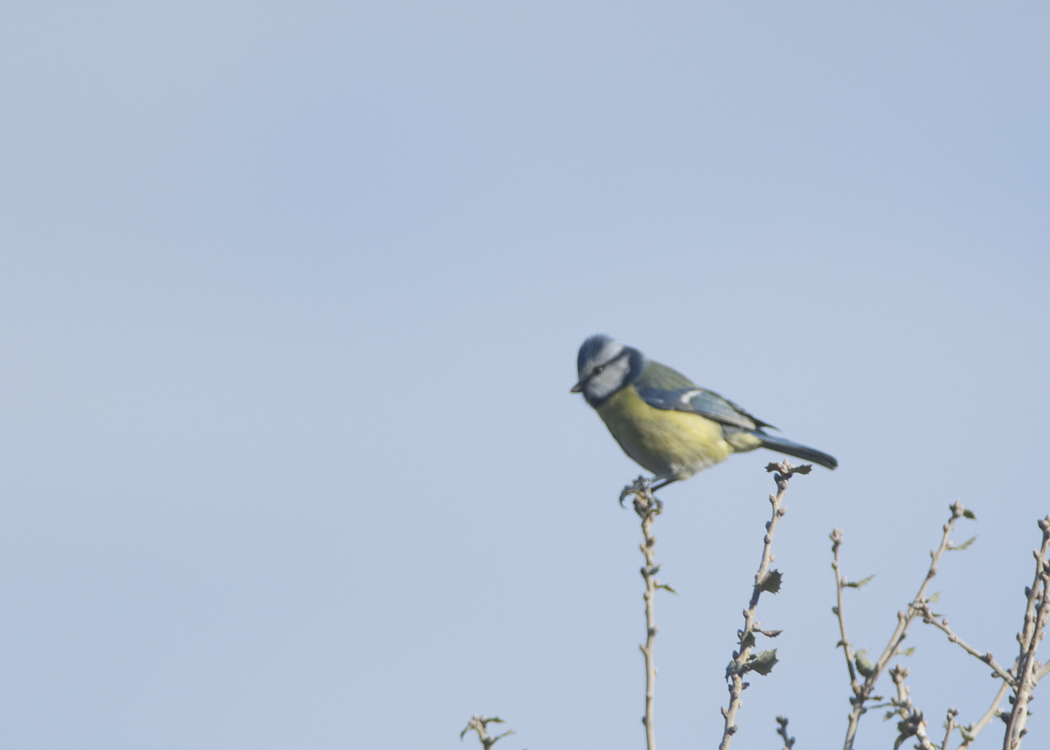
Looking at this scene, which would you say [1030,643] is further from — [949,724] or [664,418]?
[664,418]

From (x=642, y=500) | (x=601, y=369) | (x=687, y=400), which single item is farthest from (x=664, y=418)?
(x=642, y=500)

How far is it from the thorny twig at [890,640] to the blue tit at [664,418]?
3307 mm

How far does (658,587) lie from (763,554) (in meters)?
0.56

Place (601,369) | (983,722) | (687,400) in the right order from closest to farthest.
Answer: (983,722), (687,400), (601,369)

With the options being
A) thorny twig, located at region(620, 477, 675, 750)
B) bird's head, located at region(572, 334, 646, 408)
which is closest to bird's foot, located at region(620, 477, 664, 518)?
thorny twig, located at region(620, 477, 675, 750)

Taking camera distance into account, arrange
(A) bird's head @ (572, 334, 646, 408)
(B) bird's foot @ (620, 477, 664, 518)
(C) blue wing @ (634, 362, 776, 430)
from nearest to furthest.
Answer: (B) bird's foot @ (620, 477, 664, 518), (C) blue wing @ (634, 362, 776, 430), (A) bird's head @ (572, 334, 646, 408)

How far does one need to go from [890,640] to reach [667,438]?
12.6ft

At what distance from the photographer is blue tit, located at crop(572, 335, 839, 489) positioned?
299 inches

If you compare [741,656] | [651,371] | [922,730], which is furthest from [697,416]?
[922,730]

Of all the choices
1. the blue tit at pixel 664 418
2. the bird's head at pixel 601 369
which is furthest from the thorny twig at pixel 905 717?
the bird's head at pixel 601 369

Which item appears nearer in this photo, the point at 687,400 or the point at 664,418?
the point at 664,418

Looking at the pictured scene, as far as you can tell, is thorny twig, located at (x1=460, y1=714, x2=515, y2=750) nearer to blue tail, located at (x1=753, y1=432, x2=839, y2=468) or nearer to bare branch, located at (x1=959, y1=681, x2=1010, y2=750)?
bare branch, located at (x1=959, y1=681, x2=1010, y2=750)

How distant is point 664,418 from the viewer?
7633 millimetres

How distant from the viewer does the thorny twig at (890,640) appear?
3.57 m
